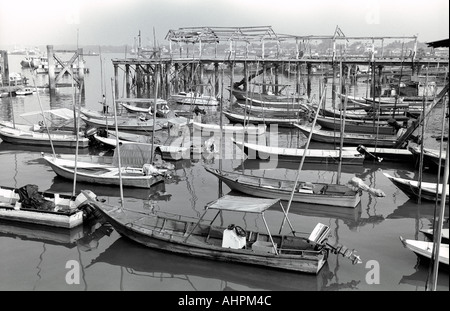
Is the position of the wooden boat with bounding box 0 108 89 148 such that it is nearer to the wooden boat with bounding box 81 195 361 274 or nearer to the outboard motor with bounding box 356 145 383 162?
the wooden boat with bounding box 81 195 361 274

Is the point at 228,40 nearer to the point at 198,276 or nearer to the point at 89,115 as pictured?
the point at 89,115

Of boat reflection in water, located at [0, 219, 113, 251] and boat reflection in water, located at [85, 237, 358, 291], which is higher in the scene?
boat reflection in water, located at [0, 219, 113, 251]

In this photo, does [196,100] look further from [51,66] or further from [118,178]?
[118,178]

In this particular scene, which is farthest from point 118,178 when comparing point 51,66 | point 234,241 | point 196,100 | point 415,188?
point 51,66

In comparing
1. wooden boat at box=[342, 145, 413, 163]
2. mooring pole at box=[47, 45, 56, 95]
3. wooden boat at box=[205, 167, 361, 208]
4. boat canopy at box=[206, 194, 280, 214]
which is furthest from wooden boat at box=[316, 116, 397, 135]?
mooring pole at box=[47, 45, 56, 95]

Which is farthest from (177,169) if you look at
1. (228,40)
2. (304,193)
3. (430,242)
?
(228,40)

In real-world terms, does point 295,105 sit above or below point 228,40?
below

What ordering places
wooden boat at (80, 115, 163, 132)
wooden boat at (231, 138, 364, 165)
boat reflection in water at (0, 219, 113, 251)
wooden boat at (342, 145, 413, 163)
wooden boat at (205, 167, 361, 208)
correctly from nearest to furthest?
boat reflection in water at (0, 219, 113, 251) → wooden boat at (205, 167, 361, 208) → wooden boat at (231, 138, 364, 165) → wooden boat at (342, 145, 413, 163) → wooden boat at (80, 115, 163, 132)

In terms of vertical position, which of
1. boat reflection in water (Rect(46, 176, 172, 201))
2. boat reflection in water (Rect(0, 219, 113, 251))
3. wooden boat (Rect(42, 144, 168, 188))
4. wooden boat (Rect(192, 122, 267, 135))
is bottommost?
boat reflection in water (Rect(0, 219, 113, 251))

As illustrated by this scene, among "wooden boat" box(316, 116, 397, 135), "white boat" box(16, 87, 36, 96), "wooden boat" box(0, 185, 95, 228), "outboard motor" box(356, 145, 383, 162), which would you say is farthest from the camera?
"white boat" box(16, 87, 36, 96)

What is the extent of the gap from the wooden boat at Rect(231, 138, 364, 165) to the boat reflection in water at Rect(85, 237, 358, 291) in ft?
42.7

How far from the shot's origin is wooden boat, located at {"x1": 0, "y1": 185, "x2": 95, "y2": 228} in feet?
57.0

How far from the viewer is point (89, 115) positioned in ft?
123
